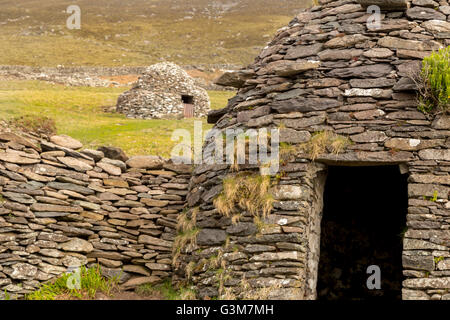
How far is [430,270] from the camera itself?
21.0 ft

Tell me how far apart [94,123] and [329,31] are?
12167 millimetres

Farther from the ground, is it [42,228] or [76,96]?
[76,96]

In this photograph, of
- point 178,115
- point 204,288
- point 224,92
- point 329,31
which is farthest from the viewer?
point 224,92

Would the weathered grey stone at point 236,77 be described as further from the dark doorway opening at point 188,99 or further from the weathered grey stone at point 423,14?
the dark doorway opening at point 188,99

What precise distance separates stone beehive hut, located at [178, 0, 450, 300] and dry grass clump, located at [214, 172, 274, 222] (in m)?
0.02

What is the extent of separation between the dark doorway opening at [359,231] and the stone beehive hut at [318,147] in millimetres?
2802

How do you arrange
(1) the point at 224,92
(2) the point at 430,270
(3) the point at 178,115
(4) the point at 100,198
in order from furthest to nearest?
(1) the point at 224,92 < (3) the point at 178,115 < (4) the point at 100,198 < (2) the point at 430,270

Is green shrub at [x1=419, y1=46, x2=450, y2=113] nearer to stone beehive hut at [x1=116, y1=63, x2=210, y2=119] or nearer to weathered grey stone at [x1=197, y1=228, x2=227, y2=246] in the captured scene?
weathered grey stone at [x1=197, y1=228, x2=227, y2=246]

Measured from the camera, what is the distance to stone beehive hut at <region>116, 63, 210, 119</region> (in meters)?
23.5

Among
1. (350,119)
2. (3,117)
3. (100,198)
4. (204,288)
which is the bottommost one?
(204,288)

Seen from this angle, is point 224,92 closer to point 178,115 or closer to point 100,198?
point 178,115

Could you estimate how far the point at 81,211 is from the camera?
28.1 ft

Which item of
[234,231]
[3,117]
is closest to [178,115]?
[3,117]

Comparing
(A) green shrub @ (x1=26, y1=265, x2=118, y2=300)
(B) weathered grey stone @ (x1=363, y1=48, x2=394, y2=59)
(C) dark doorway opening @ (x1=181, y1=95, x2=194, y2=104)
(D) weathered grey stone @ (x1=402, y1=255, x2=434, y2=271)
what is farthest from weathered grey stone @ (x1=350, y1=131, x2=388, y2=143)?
(C) dark doorway opening @ (x1=181, y1=95, x2=194, y2=104)
